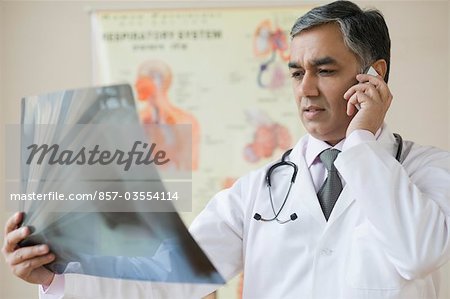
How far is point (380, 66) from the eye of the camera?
1433mm

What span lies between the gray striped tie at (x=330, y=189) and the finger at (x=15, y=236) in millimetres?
659

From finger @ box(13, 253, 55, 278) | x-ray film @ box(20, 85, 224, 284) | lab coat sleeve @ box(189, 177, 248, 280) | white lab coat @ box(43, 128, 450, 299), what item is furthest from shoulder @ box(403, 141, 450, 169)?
finger @ box(13, 253, 55, 278)

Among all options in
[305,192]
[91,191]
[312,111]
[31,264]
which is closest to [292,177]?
[305,192]

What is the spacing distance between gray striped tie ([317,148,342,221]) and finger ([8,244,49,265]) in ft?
2.07

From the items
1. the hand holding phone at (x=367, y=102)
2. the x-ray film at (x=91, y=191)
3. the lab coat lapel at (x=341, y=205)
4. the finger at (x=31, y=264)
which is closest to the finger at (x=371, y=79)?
the hand holding phone at (x=367, y=102)

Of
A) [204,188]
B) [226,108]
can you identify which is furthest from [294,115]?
[204,188]

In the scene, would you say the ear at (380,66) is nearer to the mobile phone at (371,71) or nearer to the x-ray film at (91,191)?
the mobile phone at (371,71)

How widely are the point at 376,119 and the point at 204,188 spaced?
170cm

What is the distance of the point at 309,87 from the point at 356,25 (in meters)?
0.18

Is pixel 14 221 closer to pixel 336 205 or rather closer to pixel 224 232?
pixel 224 232

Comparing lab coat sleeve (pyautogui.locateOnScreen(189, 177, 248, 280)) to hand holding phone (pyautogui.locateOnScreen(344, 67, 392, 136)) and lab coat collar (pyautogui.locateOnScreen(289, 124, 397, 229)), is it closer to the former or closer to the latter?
lab coat collar (pyautogui.locateOnScreen(289, 124, 397, 229))

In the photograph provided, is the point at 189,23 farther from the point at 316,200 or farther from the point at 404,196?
the point at 404,196

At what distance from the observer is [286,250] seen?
53.6 inches

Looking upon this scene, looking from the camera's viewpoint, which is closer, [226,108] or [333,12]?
[333,12]
